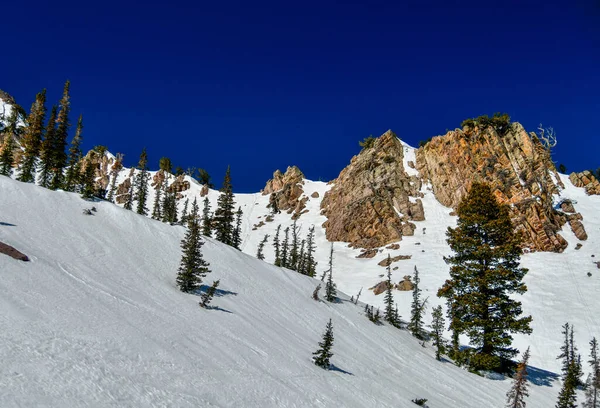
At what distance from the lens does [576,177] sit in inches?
3799

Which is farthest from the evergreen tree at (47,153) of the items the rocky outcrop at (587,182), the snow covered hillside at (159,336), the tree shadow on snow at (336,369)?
the rocky outcrop at (587,182)

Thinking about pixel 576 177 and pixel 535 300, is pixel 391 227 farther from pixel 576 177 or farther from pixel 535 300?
pixel 576 177

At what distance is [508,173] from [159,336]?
95167 millimetres

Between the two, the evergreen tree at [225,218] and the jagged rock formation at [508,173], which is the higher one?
the jagged rock formation at [508,173]

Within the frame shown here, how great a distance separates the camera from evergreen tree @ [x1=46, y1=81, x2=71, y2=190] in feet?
162

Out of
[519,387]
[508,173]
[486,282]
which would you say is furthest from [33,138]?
[508,173]

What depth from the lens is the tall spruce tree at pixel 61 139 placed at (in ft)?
162

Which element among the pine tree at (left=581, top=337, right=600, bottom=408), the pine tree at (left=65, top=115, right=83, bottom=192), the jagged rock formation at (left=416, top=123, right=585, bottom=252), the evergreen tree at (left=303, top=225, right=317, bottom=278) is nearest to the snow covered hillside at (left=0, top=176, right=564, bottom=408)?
the pine tree at (left=581, top=337, right=600, bottom=408)

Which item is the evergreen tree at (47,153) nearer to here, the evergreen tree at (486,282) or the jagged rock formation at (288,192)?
the evergreen tree at (486,282)

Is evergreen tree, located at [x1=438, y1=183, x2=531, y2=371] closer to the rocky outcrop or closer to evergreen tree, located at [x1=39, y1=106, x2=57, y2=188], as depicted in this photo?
evergreen tree, located at [x1=39, y1=106, x2=57, y2=188]

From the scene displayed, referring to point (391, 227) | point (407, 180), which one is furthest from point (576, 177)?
point (391, 227)

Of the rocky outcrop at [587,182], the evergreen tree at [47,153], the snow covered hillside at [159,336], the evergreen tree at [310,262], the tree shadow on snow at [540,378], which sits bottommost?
the tree shadow on snow at [540,378]

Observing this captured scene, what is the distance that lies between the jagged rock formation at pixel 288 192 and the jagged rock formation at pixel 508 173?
129ft

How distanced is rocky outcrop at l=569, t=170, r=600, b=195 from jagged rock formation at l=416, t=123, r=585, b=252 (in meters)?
5.41
